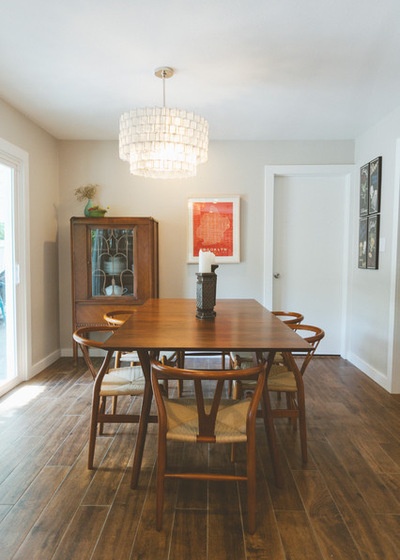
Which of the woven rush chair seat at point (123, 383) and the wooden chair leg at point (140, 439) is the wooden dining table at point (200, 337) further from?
the woven rush chair seat at point (123, 383)

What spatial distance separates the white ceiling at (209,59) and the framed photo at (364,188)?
0.44 metres

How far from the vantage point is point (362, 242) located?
3.78 metres

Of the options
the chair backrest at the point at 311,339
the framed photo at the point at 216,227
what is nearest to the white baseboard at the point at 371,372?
the chair backrest at the point at 311,339

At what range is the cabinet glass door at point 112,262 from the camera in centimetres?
378

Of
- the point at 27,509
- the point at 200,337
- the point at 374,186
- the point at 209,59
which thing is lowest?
the point at 27,509

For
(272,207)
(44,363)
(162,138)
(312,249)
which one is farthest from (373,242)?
(44,363)

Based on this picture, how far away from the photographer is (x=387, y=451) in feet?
7.21

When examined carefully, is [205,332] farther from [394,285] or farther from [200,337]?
[394,285]

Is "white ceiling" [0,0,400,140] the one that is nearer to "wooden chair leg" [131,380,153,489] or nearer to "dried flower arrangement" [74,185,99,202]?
"dried flower arrangement" [74,185,99,202]

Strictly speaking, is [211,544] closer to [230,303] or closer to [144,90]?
[230,303]

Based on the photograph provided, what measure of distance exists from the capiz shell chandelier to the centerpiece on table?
1535mm

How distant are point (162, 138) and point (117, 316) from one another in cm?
159

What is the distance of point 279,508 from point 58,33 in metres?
2.74

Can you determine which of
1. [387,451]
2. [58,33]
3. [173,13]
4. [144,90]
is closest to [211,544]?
[387,451]
